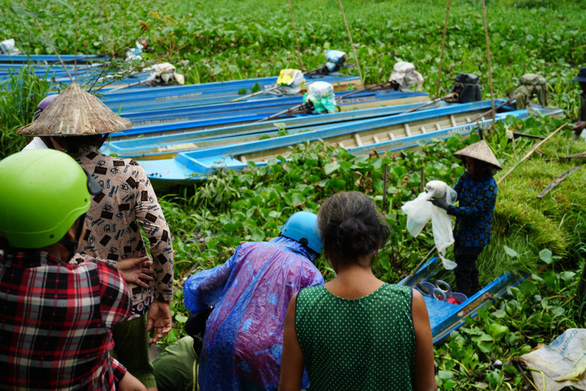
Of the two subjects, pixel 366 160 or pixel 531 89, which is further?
pixel 531 89

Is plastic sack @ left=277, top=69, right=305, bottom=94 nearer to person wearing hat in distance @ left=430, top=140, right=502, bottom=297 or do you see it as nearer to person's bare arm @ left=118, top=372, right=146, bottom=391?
person wearing hat in distance @ left=430, top=140, right=502, bottom=297

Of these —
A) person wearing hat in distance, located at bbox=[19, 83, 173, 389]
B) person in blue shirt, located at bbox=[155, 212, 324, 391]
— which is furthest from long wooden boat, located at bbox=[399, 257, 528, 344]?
person wearing hat in distance, located at bbox=[19, 83, 173, 389]

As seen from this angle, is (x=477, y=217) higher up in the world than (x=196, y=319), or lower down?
lower down

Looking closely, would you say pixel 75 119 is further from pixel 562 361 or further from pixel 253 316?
pixel 562 361

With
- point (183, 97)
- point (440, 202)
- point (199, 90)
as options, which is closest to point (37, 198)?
point (440, 202)

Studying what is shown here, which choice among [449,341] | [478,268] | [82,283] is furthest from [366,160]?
[82,283]

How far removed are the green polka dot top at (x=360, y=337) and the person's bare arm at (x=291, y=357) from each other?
0.02m

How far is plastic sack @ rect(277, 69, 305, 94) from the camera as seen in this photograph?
8.14 meters

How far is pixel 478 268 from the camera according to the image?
3.90 meters

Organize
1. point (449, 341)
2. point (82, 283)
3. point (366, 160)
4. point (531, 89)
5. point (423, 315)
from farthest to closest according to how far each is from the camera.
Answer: point (531, 89), point (366, 160), point (449, 341), point (423, 315), point (82, 283)

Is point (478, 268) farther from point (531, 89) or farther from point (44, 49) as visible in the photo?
point (44, 49)

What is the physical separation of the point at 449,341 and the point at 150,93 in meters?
6.20

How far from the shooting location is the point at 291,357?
155cm

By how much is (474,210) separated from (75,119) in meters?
2.35
